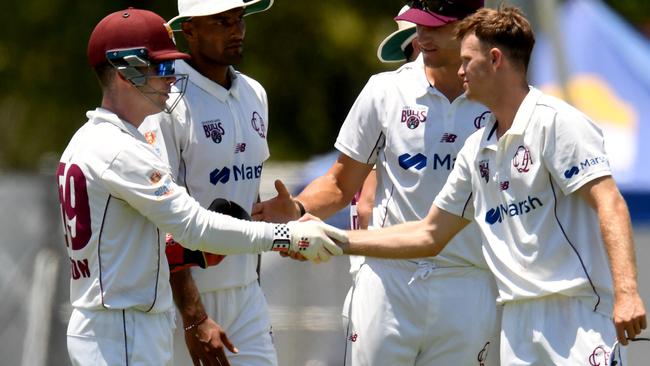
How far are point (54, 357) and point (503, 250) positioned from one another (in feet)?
14.9

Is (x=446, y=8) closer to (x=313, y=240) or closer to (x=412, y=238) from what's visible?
(x=412, y=238)

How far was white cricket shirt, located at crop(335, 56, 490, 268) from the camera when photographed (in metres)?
7.42

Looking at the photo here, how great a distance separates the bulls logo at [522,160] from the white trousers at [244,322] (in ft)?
5.62

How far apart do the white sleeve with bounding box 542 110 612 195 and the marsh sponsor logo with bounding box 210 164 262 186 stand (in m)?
1.73

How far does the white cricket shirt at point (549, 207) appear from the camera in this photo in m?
6.37

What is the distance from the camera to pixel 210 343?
7.21 metres

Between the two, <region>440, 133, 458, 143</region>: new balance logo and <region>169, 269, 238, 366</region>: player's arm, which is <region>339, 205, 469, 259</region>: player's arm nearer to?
<region>440, 133, 458, 143</region>: new balance logo

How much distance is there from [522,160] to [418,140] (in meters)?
1.02

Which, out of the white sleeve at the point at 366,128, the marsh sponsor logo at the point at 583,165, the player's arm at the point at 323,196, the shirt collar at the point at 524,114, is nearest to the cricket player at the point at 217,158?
the player's arm at the point at 323,196

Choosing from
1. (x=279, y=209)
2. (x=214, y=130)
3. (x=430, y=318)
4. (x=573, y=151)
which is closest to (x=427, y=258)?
(x=430, y=318)

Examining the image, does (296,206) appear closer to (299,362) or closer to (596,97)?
(299,362)

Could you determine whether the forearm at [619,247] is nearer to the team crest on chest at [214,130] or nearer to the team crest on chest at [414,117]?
the team crest on chest at [414,117]

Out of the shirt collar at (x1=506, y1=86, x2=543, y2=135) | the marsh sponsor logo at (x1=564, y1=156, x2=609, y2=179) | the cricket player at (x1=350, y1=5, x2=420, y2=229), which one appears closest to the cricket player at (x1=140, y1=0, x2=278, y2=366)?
the cricket player at (x1=350, y1=5, x2=420, y2=229)

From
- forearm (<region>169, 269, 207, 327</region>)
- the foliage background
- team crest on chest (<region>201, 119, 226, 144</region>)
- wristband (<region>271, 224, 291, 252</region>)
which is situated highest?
team crest on chest (<region>201, 119, 226, 144</region>)
